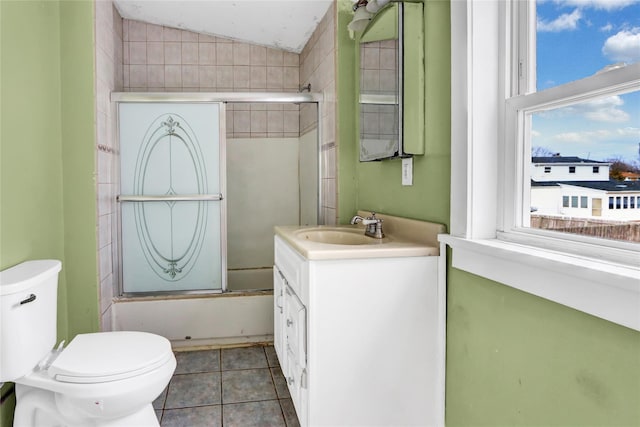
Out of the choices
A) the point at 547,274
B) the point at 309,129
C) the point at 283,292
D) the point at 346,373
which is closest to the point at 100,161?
the point at 283,292

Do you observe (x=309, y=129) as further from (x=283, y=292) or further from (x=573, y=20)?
(x=573, y=20)

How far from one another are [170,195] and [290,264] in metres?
1.29

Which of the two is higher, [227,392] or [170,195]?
[170,195]

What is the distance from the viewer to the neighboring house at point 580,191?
39.5 inches

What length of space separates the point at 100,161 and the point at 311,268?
162 centimetres

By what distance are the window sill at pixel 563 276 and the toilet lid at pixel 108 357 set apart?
3.97 feet

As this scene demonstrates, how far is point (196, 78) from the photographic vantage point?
11.6 ft

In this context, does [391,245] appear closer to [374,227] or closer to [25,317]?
[374,227]

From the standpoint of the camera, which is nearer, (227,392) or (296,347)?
(296,347)

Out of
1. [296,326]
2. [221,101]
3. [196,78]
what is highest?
[196,78]

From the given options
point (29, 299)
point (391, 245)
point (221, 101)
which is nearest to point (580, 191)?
point (391, 245)

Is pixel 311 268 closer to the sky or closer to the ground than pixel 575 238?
closer to the ground

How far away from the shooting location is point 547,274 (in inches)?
41.8

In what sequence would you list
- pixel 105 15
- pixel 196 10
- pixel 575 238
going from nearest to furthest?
pixel 575 238
pixel 105 15
pixel 196 10
